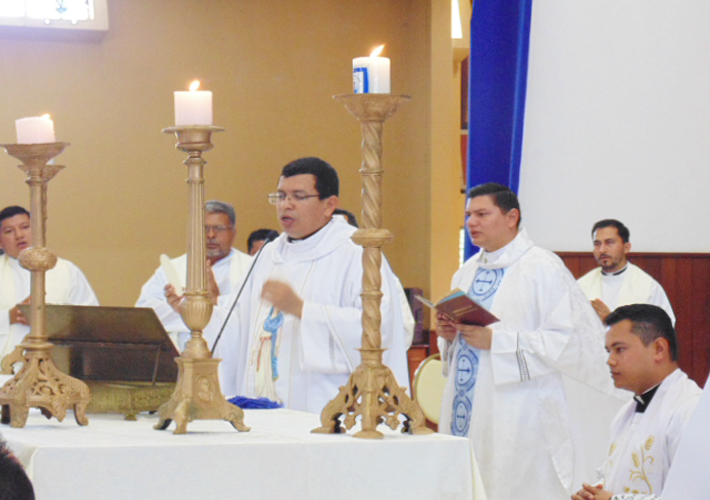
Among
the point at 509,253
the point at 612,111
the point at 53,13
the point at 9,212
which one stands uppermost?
the point at 53,13

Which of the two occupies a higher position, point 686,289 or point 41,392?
point 41,392

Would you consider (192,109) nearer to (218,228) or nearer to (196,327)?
(196,327)

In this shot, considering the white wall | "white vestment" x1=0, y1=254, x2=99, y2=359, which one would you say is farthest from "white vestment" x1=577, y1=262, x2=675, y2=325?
"white vestment" x1=0, y1=254, x2=99, y2=359

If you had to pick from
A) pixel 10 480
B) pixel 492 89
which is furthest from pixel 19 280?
pixel 10 480

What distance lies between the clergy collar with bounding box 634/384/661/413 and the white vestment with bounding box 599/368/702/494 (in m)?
0.02

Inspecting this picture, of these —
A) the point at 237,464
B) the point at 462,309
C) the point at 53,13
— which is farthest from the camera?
the point at 53,13

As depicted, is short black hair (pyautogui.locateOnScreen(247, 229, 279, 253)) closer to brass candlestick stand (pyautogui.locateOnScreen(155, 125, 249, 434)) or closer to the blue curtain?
the blue curtain

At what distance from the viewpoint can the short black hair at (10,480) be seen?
1.18 meters

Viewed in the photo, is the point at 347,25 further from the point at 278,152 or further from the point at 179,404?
the point at 179,404

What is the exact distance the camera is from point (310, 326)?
12.4 ft

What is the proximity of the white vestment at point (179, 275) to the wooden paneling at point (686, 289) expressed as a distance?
2.10m

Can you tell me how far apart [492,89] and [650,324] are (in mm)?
3715

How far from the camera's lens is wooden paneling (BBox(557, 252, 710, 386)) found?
757 centimetres

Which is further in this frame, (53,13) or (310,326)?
(53,13)
